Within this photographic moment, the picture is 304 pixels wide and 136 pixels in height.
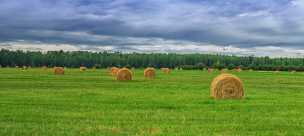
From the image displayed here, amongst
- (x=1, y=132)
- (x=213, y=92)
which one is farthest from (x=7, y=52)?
(x=1, y=132)

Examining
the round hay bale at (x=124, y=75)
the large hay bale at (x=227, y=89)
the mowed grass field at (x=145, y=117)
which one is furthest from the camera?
the round hay bale at (x=124, y=75)

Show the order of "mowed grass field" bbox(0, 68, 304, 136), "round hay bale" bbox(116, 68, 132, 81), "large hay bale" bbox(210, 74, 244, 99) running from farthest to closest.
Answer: "round hay bale" bbox(116, 68, 132, 81)
"large hay bale" bbox(210, 74, 244, 99)
"mowed grass field" bbox(0, 68, 304, 136)

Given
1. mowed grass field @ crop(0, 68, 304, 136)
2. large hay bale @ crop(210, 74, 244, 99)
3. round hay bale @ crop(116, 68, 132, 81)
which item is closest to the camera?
mowed grass field @ crop(0, 68, 304, 136)

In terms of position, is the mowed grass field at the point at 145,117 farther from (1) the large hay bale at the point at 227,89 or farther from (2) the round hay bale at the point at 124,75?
(2) the round hay bale at the point at 124,75

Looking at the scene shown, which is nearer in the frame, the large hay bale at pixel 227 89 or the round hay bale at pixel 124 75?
the large hay bale at pixel 227 89

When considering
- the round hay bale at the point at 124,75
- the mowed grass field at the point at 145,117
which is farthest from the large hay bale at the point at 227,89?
the round hay bale at the point at 124,75

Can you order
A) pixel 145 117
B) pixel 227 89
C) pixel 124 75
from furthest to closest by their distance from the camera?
1. pixel 124 75
2. pixel 227 89
3. pixel 145 117

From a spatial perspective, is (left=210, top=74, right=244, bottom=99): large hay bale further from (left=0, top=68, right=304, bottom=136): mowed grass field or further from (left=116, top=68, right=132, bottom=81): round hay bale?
(left=116, top=68, right=132, bottom=81): round hay bale

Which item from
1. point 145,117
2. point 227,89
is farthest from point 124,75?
point 145,117

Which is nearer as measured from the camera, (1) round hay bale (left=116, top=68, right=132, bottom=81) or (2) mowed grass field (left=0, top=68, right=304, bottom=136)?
(2) mowed grass field (left=0, top=68, right=304, bottom=136)

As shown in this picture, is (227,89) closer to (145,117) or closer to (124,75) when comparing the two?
(145,117)

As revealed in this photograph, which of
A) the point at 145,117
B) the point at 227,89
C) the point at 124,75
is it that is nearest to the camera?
the point at 145,117

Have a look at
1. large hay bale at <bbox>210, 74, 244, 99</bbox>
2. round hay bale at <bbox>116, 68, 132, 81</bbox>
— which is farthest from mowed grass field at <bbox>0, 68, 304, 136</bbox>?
round hay bale at <bbox>116, 68, 132, 81</bbox>

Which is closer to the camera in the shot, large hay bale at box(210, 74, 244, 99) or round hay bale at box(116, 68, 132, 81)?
large hay bale at box(210, 74, 244, 99)
